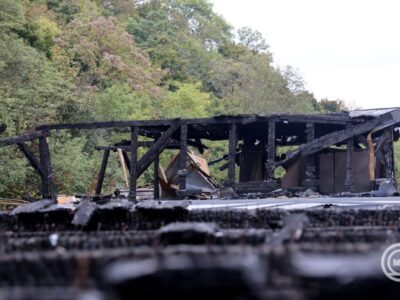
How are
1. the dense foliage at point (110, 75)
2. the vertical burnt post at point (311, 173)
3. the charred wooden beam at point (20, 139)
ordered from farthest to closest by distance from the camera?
the dense foliage at point (110, 75) < the vertical burnt post at point (311, 173) < the charred wooden beam at point (20, 139)

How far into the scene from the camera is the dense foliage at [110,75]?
19266 millimetres

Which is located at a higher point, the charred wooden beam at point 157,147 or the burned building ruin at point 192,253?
the charred wooden beam at point 157,147

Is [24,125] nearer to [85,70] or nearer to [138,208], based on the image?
[85,70]

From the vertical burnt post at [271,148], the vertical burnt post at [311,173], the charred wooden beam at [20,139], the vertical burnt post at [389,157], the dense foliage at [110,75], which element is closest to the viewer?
the charred wooden beam at [20,139]

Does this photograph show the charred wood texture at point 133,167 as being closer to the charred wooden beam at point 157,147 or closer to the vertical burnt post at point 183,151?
the charred wooden beam at point 157,147

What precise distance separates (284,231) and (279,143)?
38.0ft

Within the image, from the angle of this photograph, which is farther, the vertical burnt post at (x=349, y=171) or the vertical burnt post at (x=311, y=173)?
the vertical burnt post at (x=311, y=173)

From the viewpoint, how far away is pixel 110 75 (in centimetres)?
2912

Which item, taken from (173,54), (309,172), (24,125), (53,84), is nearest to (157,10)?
(173,54)

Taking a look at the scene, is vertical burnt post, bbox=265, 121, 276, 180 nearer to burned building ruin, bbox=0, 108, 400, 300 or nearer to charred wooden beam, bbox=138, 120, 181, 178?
charred wooden beam, bbox=138, 120, 181, 178

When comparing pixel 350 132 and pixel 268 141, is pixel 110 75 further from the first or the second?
pixel 350 132

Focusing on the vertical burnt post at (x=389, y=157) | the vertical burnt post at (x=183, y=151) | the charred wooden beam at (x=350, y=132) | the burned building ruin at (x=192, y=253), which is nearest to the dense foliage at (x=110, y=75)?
the vertical burnt post at (x=183, y=151)

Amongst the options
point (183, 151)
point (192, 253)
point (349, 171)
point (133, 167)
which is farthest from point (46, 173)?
point (192, 253)

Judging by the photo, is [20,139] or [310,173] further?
[310,173]
